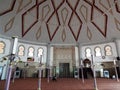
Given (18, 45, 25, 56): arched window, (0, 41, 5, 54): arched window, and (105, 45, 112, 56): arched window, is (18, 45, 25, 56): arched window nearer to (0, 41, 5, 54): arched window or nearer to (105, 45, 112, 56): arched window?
(0, 41, 5, 54): arched window

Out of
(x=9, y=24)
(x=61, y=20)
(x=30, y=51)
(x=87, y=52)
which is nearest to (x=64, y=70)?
(x=87, y=52)

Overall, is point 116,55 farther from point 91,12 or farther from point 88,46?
point 91,12

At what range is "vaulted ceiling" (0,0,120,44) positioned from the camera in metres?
11.7

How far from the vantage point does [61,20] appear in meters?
14.5

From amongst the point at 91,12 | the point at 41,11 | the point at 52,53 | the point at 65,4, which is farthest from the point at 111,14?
the point at 52,53

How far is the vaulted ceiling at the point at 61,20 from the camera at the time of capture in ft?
38.2

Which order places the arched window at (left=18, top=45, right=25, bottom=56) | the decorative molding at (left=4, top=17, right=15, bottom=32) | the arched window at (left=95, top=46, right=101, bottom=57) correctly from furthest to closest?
1. the arched window at (left=95, top=46, right=101, bottom=57)
2. the arched window at (left=18, top=45, right=25, bottom=56)
3. the decorative molding at (left=4, top=17, right=15, bottom=32)

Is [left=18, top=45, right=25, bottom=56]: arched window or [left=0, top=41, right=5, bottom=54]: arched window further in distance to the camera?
[left=18, top=45, right=25, bottom=56]: arched window

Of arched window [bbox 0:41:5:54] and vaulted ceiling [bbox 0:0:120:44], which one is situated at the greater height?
vaulted ceiling [bbox 0:0:120:44]

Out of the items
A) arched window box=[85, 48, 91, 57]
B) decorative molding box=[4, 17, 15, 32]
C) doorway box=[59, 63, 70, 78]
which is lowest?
doorway box=[59, 63, 70, 78]

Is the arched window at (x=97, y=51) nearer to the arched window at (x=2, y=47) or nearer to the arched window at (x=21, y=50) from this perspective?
the arched window at (x=21, y=50)

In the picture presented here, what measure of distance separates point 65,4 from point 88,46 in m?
7.79

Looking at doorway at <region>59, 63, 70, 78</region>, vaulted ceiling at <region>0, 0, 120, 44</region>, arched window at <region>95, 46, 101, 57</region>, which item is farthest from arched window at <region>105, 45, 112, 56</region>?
doorway at <region>59, 63, 70, 78</region>

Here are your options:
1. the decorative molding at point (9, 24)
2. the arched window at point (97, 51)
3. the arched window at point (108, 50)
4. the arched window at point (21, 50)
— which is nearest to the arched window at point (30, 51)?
the arched window at point (21, 50)
